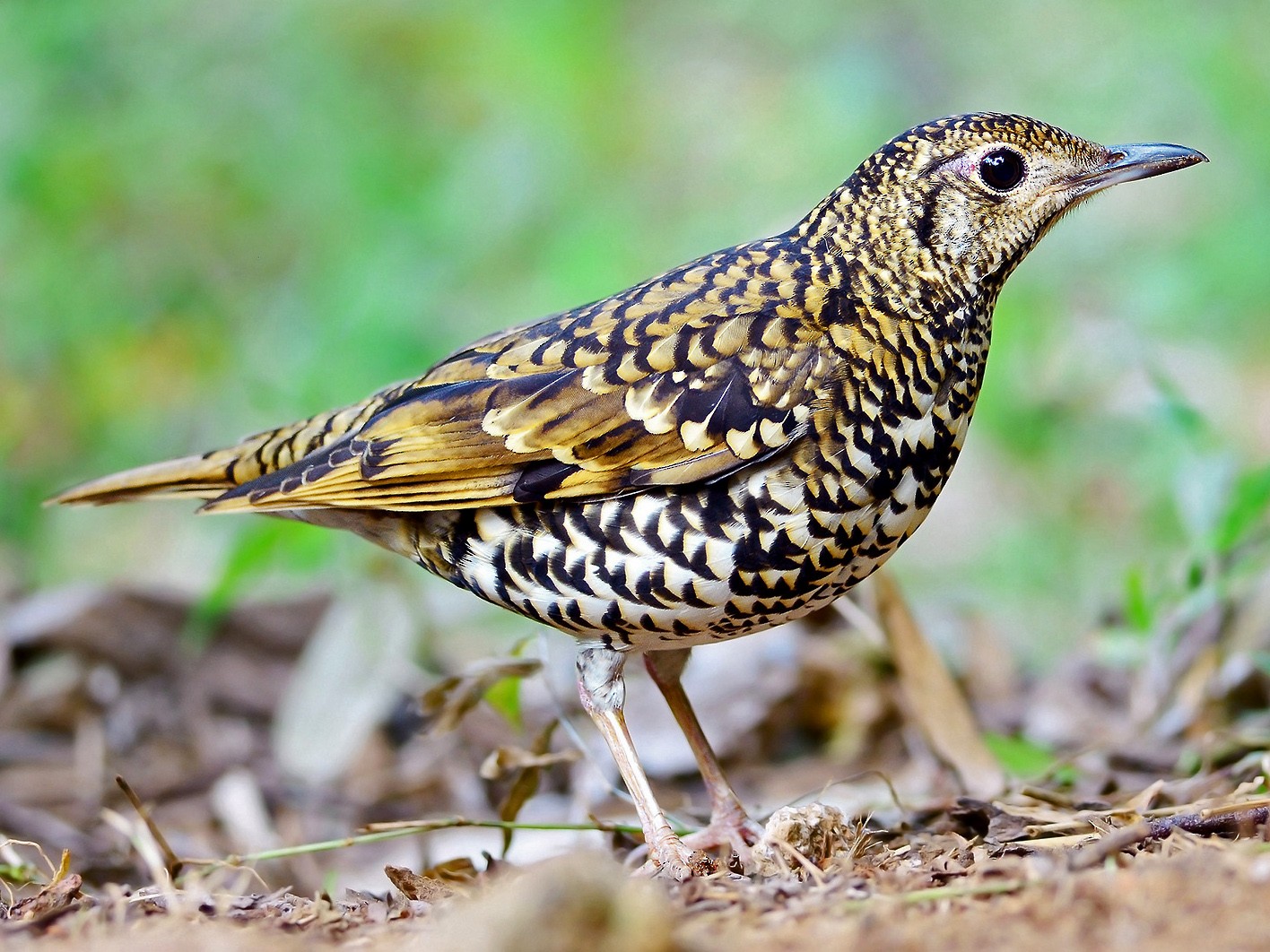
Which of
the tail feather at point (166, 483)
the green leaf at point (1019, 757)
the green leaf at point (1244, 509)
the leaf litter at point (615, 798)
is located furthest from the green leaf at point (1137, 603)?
the tail feather at point (166, 483)

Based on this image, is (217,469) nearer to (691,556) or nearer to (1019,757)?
(691,556)

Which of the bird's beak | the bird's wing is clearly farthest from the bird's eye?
the bird's wing

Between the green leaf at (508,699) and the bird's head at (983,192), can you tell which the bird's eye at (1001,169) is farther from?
the green leaf at (508,699)

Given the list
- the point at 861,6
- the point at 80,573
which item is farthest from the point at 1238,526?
the point at 861,6

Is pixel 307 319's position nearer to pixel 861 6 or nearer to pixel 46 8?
pixel 46 8

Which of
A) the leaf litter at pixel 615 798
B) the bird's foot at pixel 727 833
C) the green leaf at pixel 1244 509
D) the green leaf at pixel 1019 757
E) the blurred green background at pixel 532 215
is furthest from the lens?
the blurred green background at pixel 532 215

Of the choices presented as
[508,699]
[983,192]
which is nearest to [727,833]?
[508,699]

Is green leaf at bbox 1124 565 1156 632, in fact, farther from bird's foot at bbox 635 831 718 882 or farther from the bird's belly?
bird's foot at bbox 635 831 718 882
